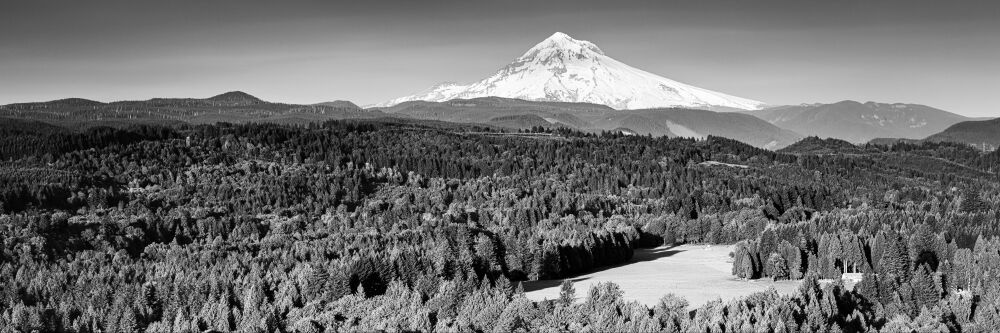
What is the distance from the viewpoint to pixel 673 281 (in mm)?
121750

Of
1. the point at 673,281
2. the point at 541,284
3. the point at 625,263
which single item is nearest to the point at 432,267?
the point at 541,284

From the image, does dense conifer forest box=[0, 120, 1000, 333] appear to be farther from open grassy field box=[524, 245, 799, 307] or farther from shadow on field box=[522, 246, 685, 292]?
open grassy field box=[524, 245, 799, 307]

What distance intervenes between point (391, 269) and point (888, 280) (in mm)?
54585

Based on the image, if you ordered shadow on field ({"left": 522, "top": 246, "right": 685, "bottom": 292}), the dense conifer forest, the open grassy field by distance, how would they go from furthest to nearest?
shadow on field ({"left": 522, "top": 246, "right": 685, "bottom": 292})
the open grassy field
the dense conifer forest

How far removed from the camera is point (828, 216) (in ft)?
590

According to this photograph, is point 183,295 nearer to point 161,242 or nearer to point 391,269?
point 391,269

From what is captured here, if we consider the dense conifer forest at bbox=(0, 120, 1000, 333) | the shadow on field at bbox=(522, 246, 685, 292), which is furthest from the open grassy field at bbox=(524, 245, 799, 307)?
the dense conifer forest at bbox=(0, 120, 1000, 333)

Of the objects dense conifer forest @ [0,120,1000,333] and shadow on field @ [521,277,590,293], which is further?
shadow on field @ [521,277,590,293]

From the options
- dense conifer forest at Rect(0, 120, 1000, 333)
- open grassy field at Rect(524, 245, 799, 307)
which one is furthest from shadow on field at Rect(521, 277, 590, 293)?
dense conifer forest at Rect(0, 120, 1000, 333)

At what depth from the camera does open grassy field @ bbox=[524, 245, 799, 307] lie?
111 meters

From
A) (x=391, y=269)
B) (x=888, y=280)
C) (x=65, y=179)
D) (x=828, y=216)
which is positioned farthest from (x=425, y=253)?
(x=65, y=179)

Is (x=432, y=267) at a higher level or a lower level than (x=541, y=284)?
higher

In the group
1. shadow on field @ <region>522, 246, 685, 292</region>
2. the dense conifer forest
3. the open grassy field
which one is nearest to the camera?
the dense conifer forest

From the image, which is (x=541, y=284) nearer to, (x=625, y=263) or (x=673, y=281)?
(x=673, y=281)
